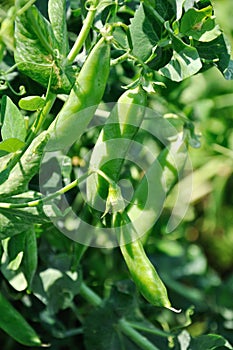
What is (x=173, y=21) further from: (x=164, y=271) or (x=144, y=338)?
(x=164, y=271)

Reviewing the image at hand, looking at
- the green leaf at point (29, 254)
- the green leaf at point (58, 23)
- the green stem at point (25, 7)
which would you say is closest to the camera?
the green stem at point (25, 7)

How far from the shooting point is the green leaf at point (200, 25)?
75 centimetres

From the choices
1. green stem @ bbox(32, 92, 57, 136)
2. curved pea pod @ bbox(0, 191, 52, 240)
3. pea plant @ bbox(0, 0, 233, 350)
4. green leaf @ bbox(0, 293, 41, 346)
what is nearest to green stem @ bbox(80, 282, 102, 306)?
pea plant @ bbox(0, 0, 233, 350)

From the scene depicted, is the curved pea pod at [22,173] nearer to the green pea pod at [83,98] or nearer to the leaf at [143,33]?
the green pea pod at [83,98]

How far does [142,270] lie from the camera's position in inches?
29.1

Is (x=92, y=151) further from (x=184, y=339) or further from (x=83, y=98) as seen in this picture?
(x=184, y=339)

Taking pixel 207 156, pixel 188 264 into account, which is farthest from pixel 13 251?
pixel 207 156

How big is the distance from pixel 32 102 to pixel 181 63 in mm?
168

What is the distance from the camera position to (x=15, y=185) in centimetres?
77

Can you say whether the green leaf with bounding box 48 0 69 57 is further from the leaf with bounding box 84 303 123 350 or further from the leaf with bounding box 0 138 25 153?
the leaf with bounding box 84 303 123 350

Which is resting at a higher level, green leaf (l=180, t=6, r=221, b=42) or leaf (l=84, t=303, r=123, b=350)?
green leaf (l=180, t=6, r=221, b=42)

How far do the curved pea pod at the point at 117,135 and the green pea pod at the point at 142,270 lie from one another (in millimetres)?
46

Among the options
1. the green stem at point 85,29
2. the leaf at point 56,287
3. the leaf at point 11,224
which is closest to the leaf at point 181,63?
the green stem at point 85,29

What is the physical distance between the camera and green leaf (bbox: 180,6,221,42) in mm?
753
